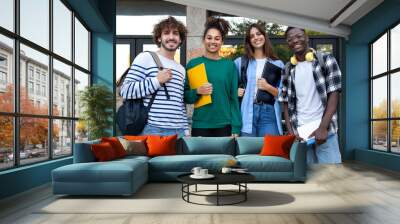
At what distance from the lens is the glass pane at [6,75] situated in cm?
480

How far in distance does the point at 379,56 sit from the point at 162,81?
232 inches

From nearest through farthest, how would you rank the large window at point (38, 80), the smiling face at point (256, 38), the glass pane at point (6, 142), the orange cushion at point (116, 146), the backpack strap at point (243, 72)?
1. the glass pane at point (6, 142)
2. the large window at point (38, 80)
3. the smiling face at point (256, 38)
4. the backpack strap at point (243, 72)
5. the orange cushion at point (116, 146)

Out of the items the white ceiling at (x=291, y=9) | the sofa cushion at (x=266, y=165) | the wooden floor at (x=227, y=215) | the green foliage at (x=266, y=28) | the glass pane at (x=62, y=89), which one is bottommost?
the wooden floor at (x=227, y=215)

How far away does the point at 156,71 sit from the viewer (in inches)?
230

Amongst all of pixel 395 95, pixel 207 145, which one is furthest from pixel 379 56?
pixel 207 145

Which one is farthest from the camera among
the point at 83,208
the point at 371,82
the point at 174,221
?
the point at 371,82

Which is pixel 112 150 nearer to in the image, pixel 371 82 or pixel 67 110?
pixel 67 110

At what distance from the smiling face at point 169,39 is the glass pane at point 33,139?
2077mm

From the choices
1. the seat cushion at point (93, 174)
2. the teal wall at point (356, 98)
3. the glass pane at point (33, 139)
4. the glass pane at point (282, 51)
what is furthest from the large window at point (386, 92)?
the glass pane at point (33, 139)

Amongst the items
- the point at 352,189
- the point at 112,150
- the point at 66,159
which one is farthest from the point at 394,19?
the point at 66,159

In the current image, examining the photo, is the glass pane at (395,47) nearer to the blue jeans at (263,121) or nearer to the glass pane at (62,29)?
the blue jeans at (263,121)

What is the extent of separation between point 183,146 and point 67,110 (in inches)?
91.6

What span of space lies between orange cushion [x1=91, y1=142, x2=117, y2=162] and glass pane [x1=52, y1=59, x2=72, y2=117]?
64.1 inches

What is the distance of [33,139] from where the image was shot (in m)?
5.77
